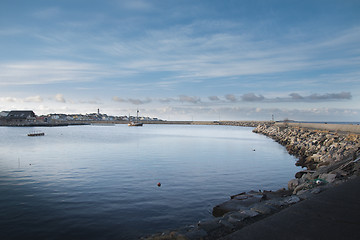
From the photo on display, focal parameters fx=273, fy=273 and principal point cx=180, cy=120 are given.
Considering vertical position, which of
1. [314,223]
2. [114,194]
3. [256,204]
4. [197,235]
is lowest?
[114,194]

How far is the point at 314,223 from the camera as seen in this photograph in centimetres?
539

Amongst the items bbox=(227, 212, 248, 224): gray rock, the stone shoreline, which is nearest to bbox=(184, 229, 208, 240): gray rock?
the stone shoreline

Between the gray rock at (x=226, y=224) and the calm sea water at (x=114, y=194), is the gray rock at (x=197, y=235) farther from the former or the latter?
the calm sea water at (x=114, y=194)

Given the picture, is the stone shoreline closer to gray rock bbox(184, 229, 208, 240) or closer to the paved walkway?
gray rock bbox(184, 229, 208, 240)

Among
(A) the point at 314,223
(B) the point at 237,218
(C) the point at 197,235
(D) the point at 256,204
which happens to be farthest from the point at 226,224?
(D) the point at 256,204

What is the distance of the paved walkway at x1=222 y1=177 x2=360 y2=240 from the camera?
4809mm

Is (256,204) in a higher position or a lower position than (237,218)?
lower

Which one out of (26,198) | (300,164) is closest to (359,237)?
(26,198)

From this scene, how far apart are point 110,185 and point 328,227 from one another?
500 inches

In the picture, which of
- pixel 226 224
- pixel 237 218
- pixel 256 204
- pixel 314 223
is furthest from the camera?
pixel 256 204

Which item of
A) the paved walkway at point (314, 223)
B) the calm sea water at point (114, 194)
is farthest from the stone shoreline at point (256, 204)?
the calm sea water at point (114, 194)

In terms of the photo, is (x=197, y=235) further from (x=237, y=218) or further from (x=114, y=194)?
(x=114, y=194)

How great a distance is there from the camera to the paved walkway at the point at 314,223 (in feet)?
15.8

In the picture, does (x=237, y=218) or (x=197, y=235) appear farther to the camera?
(x=237, y=218)
